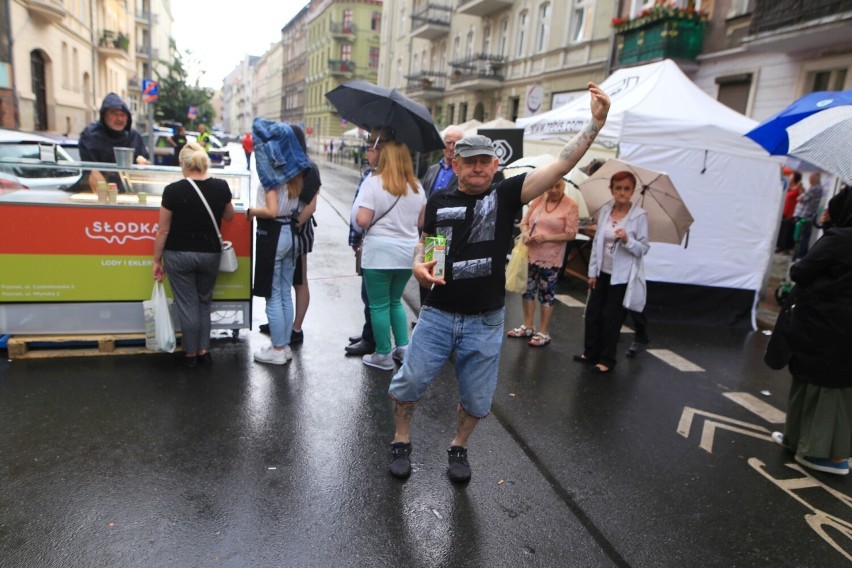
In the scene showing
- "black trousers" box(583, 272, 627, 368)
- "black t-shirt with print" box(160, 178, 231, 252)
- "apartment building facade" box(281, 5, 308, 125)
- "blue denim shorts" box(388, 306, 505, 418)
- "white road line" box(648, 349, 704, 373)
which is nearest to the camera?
"blue denim shorts" box(388, 306, 505, 418)

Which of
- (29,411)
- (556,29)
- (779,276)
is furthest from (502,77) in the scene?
(29,411)

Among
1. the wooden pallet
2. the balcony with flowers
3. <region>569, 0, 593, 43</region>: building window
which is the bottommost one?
the wooden pallet

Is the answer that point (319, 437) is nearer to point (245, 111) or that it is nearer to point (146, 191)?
point (146, 191)

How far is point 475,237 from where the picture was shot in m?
2.95

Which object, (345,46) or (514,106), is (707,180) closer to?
(514,106)

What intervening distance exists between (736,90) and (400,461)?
1444 centimetres

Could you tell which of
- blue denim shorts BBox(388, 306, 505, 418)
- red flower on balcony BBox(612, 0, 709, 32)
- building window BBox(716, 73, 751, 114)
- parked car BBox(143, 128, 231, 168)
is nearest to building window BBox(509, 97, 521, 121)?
red flower on balcony BBox(612, 0, 709, 32)

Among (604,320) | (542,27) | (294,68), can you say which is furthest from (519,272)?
(294,68)

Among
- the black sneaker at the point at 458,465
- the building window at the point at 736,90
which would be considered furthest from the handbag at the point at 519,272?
the building window at the point at 736,90

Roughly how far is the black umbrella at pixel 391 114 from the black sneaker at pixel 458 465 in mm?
2277

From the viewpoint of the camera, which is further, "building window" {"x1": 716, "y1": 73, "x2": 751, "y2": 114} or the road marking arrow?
"building window" {"x1": 716, "y1": 73, "x2": 751, "y2": 114}

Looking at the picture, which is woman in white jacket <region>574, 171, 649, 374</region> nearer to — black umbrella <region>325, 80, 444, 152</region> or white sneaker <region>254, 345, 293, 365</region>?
black umbrella <region>325, 80, 444, 152</region>

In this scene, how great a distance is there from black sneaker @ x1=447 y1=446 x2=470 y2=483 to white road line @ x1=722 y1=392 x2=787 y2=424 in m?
2.89

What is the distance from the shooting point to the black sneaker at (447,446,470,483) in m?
3.33
